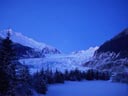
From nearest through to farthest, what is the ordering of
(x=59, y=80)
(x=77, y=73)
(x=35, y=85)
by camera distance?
(x=35, y=85), (x=59, y=80), (x=77, y=73)

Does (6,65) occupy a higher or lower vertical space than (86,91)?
higher

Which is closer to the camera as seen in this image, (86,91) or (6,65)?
(6,65)

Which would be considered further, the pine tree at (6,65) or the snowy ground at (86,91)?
the snowy ground at (86,91)

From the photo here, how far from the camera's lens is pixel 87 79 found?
145 metres

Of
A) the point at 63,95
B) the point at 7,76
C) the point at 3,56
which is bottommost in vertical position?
the point at 63,95

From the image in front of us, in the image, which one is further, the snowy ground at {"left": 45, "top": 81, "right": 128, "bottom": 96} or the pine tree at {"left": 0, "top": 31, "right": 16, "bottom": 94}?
the snowy ground at {"left": 45, "top": 81, "right": 128, "bottom": 96}

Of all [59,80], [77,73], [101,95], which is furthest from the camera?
[77,73]

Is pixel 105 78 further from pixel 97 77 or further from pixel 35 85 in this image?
pixel 35 85

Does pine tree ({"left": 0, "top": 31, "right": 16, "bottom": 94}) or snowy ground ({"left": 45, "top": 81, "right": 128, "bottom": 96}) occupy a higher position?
pine tree ({"left": 0, "top": 31, "right": 16, "bottom": 94})

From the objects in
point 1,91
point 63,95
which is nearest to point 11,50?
point 1,91

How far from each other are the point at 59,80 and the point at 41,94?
181 ft

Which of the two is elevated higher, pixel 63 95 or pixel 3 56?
pixel 3 56

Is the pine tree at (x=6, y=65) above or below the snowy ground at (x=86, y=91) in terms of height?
above

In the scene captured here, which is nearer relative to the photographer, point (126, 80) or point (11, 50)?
point (11, 50)
